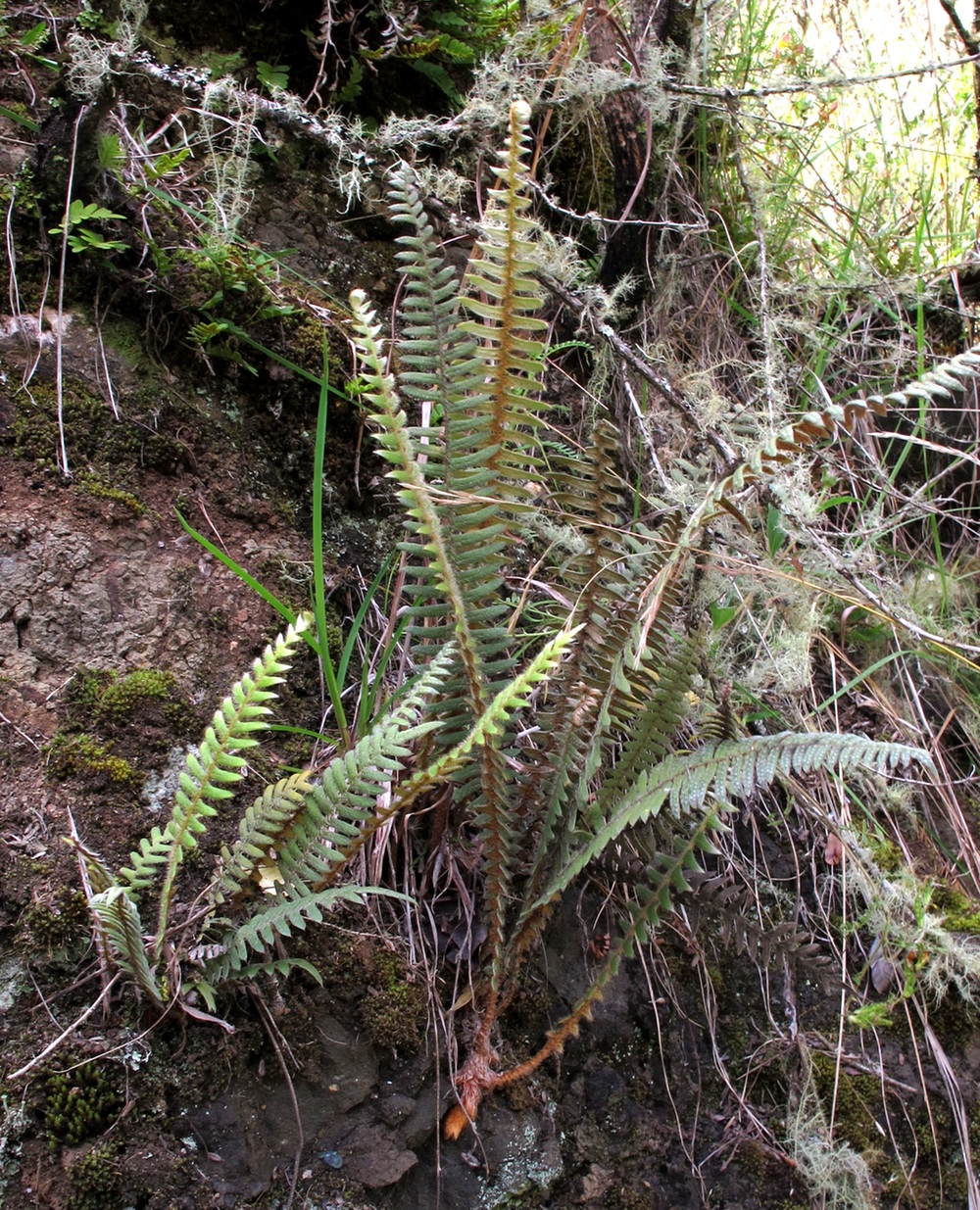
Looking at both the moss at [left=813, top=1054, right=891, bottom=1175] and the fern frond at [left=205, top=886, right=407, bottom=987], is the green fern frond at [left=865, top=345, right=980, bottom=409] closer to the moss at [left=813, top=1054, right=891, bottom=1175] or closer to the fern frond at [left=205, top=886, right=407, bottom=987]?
the fern frond at [left=205, top=886, right=407, bottom=987]

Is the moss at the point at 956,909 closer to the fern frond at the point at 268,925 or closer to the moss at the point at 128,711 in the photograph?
the fern frond at the point at 268,925

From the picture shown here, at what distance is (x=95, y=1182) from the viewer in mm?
1300

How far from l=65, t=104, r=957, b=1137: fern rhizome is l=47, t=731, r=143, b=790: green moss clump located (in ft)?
0.51

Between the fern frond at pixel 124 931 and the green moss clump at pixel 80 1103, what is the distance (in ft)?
0.52

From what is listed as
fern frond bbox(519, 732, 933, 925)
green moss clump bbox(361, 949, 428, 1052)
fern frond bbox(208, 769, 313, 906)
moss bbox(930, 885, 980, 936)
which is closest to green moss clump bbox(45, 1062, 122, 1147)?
fern frond bbox(208, 769, 313, 906)

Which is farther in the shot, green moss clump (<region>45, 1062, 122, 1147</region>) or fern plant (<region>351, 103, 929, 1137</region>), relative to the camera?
fern plant (<region>351, 103, 929, 1137</region>)

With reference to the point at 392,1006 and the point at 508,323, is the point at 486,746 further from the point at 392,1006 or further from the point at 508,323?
the point at 508,323

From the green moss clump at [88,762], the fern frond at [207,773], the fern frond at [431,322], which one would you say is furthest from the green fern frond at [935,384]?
the green moss clump at [88,762]

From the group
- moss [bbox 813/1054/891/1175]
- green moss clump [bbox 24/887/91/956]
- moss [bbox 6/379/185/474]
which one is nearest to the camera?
green moss clump [bbox 24/887/91/956]

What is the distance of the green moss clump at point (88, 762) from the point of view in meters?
1.58

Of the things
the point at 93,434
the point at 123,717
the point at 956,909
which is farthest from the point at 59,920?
the point at 956,909

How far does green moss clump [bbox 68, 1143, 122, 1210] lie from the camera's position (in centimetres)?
129

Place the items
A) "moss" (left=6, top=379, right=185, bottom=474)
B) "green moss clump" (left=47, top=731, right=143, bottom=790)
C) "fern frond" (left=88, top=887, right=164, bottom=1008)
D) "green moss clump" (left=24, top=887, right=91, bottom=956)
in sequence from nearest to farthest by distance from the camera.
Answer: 1. "fern frond" (left=88, top=887, right=164, bottom=1008)
2. "green moss clump" (left=24, top=887, right=91, bottom=956)
3. "green moss clump" (left=47, top=731, right=143, bottom=790)
4. "moss" (left=6, top=379, right=185, bottom=474)

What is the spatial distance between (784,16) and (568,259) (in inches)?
64.9
